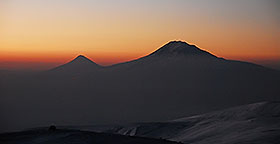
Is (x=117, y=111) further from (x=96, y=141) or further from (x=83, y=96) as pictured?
(x=96, y=141)

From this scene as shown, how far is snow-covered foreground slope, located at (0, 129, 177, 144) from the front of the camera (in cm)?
1509

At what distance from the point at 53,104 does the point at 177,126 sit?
134 m

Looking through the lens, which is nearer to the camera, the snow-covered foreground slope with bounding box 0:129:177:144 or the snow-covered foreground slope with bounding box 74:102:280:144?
the snow-covered foreground slope with bounding box 0:129:177:144

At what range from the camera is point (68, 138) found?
52.7 ft

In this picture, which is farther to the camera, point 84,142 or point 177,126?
point 177,126

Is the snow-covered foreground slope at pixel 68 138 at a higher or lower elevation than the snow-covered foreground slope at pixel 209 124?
higher

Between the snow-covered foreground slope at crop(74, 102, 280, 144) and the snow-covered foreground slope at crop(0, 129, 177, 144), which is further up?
the snow-covered foreground slope at crop(0, 129, 177, 144)

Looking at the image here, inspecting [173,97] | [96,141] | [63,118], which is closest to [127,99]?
[173,97]

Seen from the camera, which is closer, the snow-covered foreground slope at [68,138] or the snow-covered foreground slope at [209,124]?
the snow-covered foreground slope at [68,138]

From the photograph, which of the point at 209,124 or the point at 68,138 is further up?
the point at 68,138

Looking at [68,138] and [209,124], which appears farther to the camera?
[209,124]

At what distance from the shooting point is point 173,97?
18325 cm

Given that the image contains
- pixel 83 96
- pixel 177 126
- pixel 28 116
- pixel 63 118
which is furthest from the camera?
pixel 83 96

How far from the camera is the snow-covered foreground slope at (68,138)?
594 inches
